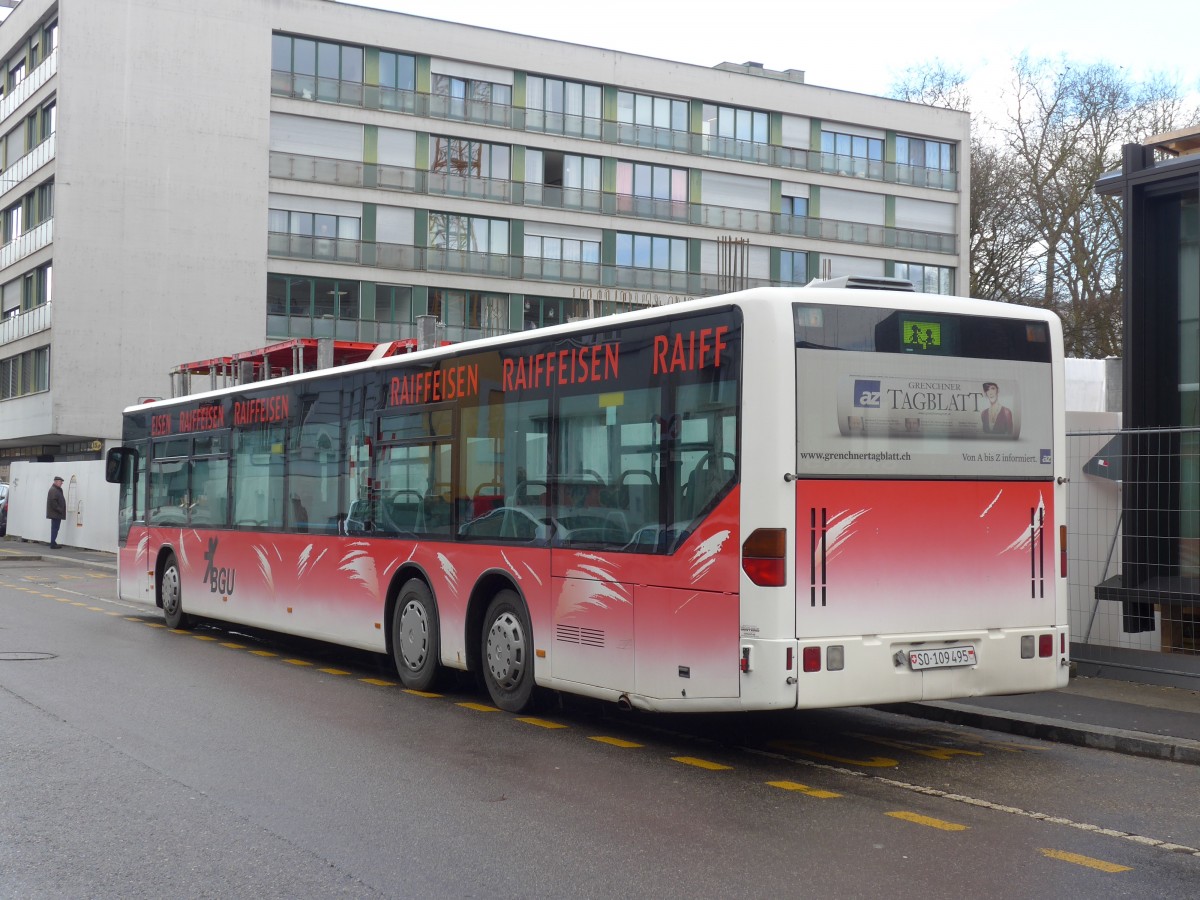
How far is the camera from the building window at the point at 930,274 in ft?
195

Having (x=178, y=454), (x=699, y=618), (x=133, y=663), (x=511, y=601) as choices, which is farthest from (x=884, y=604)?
(x=178, y=454)

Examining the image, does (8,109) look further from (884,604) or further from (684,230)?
(884,604)

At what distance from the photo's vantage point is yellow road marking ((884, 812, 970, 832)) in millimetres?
6898

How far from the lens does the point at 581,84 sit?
53062 mm

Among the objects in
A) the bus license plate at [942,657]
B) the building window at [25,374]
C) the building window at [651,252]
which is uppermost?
the building window at [651,252]

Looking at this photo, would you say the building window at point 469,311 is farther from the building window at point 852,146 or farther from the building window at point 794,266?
the building window at point 852,146

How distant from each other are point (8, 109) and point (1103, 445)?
50317mm

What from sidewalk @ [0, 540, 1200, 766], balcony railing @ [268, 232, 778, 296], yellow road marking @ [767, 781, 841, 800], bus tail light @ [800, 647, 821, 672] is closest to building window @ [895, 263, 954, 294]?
balcony railing @ [268, 232, 778, 296]

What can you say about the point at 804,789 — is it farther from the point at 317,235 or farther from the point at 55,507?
the point at 317,235

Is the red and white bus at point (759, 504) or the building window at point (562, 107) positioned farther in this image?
the building window at point (562, 107)

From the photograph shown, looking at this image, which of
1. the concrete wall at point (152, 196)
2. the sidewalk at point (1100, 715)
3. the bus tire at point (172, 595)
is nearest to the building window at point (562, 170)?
the concrete wall at point (152, 196)

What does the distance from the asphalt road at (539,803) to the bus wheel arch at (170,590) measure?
17.3 feet

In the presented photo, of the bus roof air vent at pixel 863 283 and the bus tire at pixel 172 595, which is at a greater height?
the bus roof air vent at pixel 863 283

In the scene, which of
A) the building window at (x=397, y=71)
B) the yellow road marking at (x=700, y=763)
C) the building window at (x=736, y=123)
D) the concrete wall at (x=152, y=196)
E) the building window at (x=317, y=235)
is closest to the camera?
the yellow road marking at (x=700, y=763)
